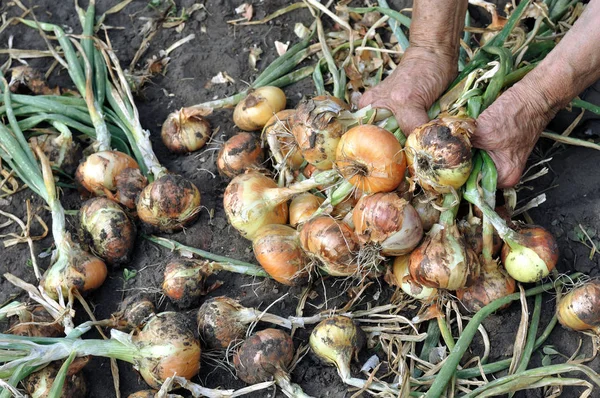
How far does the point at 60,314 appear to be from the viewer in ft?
6.97

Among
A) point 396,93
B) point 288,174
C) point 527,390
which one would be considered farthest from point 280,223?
point 527,390

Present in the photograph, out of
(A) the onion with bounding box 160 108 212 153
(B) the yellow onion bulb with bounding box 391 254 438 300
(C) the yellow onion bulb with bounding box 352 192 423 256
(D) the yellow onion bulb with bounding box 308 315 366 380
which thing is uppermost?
(C) the yellow onion bulb with bounding box 352 192 423 256

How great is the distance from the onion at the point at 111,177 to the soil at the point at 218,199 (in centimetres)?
20

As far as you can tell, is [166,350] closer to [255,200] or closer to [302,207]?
[255,200]

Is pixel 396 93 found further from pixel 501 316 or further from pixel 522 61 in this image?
pixel 501 316

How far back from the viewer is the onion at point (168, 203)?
2.33 meters

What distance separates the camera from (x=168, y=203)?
7.66 feet

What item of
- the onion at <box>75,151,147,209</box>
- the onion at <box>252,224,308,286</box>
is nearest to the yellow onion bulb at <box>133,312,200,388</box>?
the onion at <box>252,224,308,286</box>

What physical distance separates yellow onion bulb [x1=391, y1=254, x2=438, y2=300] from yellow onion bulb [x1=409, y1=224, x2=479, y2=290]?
0.31 feet

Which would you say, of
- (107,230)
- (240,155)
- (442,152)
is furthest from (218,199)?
(442,152)

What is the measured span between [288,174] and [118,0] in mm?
1807

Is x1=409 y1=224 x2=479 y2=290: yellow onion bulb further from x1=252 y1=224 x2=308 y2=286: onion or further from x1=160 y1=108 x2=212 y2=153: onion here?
x1=160 y1=108 x2=212 y2=153: onion

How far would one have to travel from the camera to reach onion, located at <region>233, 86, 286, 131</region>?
261 centimetres

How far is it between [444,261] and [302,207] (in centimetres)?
61
